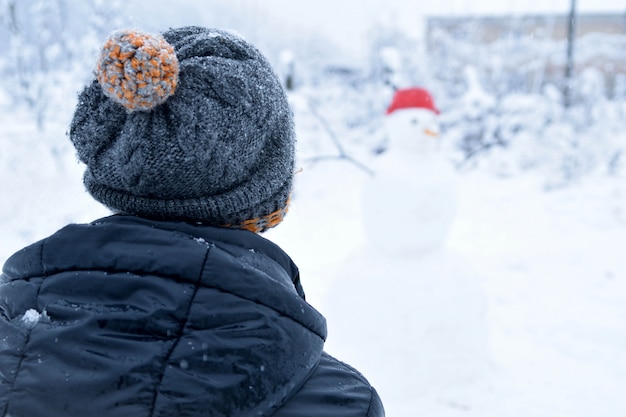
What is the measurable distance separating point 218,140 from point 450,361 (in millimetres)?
2553

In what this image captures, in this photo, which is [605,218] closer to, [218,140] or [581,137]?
[581,137]

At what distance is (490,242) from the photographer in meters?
6.12

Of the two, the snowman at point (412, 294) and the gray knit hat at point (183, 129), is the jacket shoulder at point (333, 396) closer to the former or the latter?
the gray knit hat at point (183, 129)

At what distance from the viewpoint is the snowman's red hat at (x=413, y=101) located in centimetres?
318

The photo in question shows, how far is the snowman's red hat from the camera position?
3.18 metres

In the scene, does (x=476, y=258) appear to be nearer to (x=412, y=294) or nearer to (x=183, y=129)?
(x=412, y=294)

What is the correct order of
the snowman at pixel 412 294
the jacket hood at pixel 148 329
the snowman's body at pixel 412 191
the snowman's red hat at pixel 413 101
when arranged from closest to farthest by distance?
the jacket hood at pixel 148 329 < the snowman at pixel 412 294 < the snowman's body at pixel 412 191 < the snowman's red hat at pixel 413 101

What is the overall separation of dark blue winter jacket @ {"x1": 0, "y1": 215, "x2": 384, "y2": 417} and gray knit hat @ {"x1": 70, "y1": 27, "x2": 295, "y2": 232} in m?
0.06

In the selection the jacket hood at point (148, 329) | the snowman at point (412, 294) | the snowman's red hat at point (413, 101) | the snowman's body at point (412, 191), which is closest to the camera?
the jacket hood at point (148, 329)

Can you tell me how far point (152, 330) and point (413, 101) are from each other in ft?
8.99

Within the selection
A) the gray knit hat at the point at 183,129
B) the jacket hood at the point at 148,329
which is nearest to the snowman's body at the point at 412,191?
the gray knit hat at the point at 183,129

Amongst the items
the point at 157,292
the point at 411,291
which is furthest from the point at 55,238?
the point at 411,291

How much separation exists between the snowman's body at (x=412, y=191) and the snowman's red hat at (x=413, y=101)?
3 centimetres

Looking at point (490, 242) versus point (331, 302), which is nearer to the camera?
point (331, 302)
